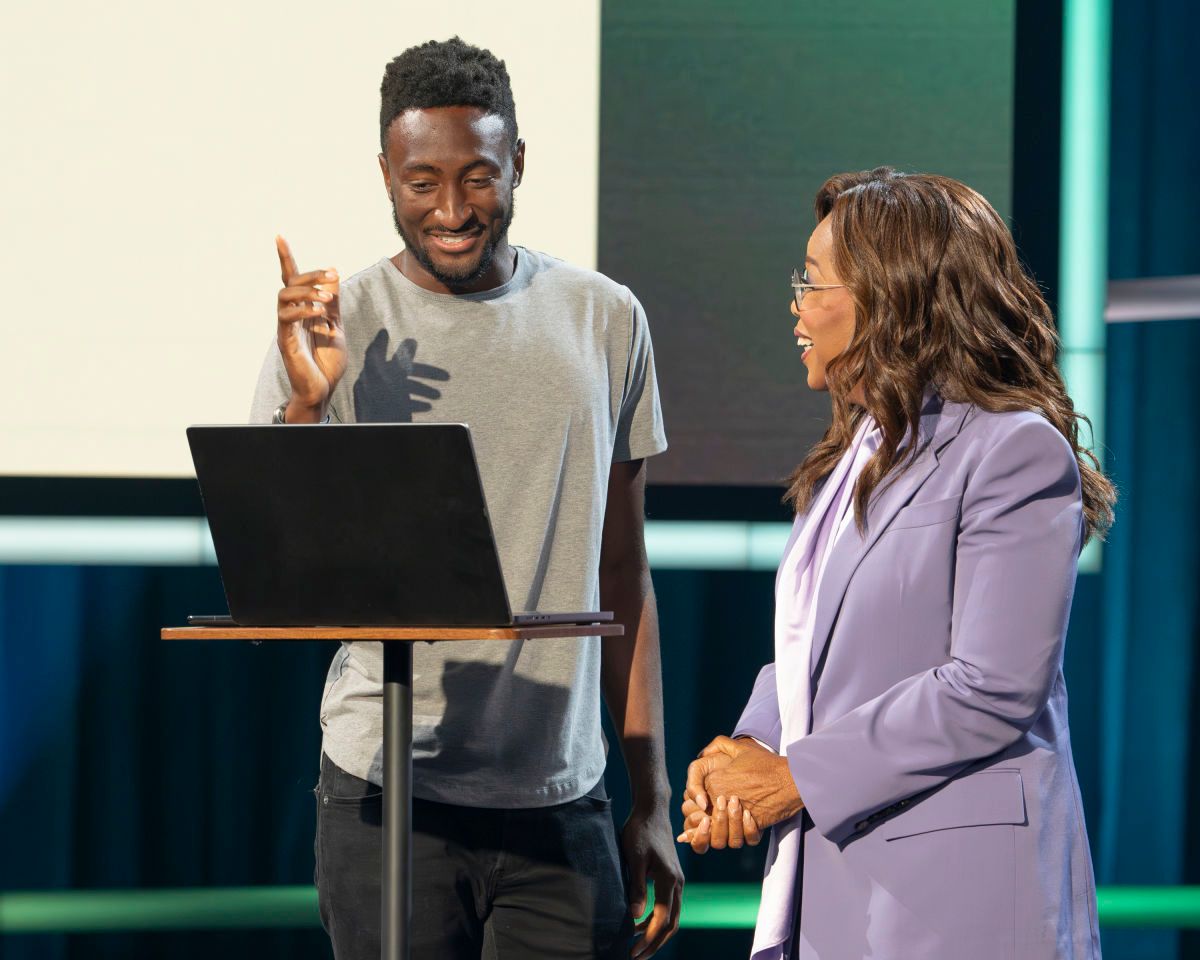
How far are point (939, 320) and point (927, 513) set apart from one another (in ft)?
0.65

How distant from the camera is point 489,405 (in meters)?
1.84

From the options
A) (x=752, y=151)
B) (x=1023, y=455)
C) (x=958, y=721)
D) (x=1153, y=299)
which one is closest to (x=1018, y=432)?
Result: (x=1023, y=455)

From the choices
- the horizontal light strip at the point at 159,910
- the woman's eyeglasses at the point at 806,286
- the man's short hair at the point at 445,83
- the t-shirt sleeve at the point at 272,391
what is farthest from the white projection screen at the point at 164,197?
the woman's eyeglasses at the point at 806,286

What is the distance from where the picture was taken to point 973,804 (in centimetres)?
135

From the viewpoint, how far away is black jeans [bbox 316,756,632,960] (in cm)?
175

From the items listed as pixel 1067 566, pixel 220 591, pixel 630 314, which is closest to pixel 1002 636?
pixel 1067 566

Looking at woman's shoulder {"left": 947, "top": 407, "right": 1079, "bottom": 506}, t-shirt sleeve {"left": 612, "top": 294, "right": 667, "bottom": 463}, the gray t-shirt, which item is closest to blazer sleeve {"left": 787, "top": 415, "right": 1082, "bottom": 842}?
woman's shoulder {"left": 947, "top": 407, "right": 1079, "bottom": 506}

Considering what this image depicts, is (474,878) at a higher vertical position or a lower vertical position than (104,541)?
lower

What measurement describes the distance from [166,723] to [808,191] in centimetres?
180

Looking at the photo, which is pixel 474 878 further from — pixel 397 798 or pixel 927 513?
pixel 927 513

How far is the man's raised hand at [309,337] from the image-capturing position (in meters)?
1.59

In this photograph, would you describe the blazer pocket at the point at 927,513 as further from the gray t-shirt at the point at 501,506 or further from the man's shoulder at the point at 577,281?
the man's shoulder at the point at 577,281

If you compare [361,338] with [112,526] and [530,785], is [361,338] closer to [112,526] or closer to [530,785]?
[530,785]

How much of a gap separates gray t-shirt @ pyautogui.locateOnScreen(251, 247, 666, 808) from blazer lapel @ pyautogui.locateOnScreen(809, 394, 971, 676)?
18.5 inches
